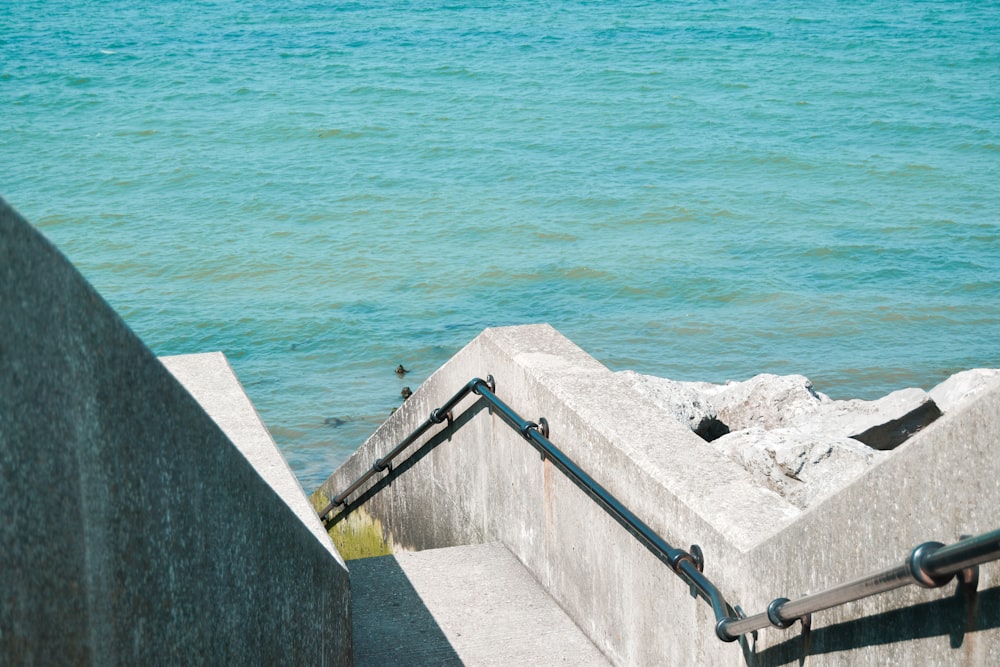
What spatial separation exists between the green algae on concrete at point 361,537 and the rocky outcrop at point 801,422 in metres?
2.05

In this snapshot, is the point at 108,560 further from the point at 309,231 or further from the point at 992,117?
the point at 992,117

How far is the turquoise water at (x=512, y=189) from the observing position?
49.7 feet

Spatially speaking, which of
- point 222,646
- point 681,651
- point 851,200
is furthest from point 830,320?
point 222,646

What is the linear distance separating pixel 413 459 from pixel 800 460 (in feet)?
8.31

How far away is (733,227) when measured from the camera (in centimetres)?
2081

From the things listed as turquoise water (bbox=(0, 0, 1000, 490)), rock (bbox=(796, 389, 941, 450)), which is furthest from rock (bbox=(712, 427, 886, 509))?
turquoise water (bbox=(0, 0, 1000, 490))

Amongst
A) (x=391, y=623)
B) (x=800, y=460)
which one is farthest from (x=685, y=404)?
(x=391, y=623)

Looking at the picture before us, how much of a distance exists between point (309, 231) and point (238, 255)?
183 cm

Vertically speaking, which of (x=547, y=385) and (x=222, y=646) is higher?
(x=222, y=646)

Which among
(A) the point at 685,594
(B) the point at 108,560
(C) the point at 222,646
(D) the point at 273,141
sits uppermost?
(B) the point at 108,560

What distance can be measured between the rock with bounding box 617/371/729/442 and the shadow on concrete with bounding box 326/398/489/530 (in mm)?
1600

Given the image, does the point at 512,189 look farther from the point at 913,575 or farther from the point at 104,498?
the point at 104,498

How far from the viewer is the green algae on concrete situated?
7641 millimetres

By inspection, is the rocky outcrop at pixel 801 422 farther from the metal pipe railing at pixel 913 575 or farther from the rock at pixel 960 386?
the metal pipe railing at pixel 913 575
